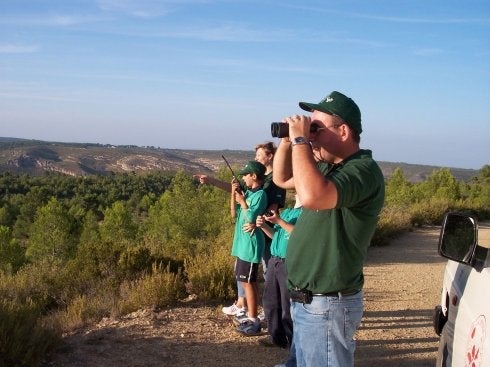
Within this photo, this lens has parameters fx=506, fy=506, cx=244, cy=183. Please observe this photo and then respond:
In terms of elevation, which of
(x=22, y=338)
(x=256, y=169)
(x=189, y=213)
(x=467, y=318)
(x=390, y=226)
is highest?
(x=256, y=169)

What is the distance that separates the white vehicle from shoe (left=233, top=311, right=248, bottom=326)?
8.44 feet

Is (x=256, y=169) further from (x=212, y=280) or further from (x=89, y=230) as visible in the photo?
(x=89, y=230)

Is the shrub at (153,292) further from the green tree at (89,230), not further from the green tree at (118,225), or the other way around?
the green tree at (89,230)

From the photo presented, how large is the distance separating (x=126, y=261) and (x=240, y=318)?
2.39 metres

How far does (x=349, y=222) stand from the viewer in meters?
2.22

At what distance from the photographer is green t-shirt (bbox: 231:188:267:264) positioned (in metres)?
4.51

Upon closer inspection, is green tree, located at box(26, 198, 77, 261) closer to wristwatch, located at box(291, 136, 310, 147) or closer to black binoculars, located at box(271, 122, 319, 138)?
black binoculars, located at box(271, 122, 319, 138)

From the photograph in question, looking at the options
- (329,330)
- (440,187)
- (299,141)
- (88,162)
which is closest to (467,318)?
(329,330)

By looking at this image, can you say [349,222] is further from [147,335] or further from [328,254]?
[147,335]

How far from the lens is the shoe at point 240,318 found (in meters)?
5.11

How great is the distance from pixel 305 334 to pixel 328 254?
1.31ft

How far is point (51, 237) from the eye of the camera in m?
30.2

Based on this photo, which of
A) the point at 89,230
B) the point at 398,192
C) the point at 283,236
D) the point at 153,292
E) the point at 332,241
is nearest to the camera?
A: the point at 332,241

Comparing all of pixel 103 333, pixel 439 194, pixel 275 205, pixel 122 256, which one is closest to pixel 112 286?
pixel 122 256
